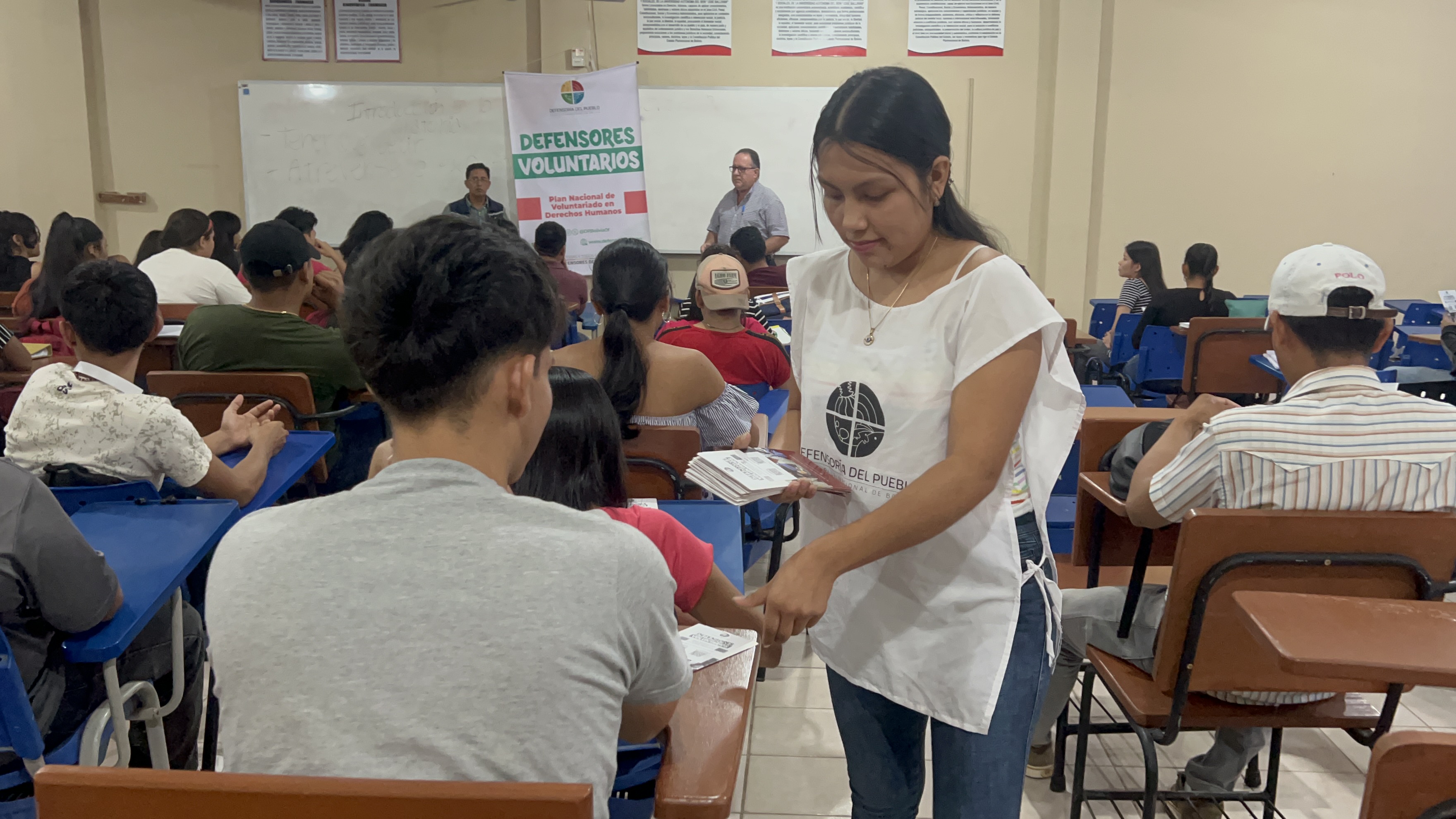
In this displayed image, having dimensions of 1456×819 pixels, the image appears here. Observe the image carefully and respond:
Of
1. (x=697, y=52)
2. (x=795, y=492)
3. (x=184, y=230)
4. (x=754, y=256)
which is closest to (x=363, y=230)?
(x=184, y=230)

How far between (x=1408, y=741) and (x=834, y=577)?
1.73 ft

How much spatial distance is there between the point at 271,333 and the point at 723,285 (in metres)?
1.46

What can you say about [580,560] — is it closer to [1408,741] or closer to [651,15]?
[1408,741]

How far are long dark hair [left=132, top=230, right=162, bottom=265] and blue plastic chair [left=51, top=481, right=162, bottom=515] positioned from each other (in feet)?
11.0

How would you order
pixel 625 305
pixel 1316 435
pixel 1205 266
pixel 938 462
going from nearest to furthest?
1. pixel 938 462
2. pixel 1316 435
3. pixel 625 305
4. pixel 1205 266

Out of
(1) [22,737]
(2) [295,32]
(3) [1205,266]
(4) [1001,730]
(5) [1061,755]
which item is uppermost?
(2) [295,32]

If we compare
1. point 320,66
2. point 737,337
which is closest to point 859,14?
point 320,66

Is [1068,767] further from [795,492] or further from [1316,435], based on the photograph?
[795,492]

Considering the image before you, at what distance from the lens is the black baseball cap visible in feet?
10.1

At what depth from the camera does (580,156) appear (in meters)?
7.19

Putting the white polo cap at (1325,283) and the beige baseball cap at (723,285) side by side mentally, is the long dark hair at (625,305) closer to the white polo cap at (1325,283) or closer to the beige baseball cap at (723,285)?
the beige baseball cap at (723,285)

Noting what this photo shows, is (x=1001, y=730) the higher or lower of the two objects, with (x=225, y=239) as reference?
lower

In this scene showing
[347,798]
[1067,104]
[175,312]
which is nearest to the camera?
[347,798]

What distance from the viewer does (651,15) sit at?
702 centimetres
